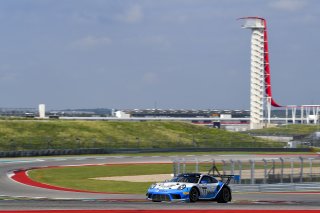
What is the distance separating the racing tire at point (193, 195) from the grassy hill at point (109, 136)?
44.2 metres

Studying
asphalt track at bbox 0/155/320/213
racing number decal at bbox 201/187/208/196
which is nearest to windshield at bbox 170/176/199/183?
racing number decal at bbox 201/187/208/196

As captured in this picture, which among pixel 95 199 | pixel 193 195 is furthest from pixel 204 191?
pixel 95 199

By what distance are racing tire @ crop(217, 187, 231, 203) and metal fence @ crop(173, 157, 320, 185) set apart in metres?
8.57

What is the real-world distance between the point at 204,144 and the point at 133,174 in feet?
103

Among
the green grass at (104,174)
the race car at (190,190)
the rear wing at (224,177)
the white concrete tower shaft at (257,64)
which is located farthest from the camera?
the white concrete tower shaft at (257,64)

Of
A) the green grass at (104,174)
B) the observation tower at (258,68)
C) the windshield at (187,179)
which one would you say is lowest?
the green grass at (104,174)

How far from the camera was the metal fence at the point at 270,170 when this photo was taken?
1457 inches

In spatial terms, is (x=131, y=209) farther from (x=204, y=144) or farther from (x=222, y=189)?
(x=204, y=144)

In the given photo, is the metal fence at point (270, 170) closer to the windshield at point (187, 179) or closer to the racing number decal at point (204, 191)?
the windshield at point (187, 179)

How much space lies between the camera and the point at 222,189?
90.1 ft

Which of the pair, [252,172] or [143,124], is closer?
[252,172]

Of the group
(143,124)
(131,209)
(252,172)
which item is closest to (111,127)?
(143,124)

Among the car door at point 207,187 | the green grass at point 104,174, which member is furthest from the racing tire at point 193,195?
the green grass at point 104,174

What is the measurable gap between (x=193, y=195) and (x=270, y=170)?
12.2m
